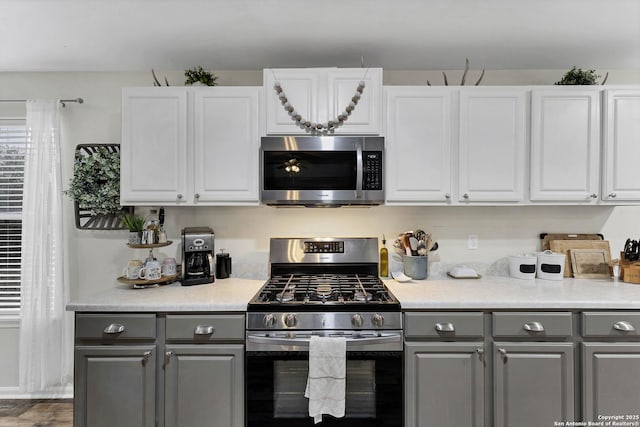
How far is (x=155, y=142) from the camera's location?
86.4 inches

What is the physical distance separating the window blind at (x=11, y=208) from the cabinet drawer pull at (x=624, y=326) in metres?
4.07

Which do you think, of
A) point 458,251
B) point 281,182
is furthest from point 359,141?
point 458,251

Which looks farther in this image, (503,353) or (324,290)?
(324,290)

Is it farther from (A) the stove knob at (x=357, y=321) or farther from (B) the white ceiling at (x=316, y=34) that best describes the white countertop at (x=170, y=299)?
(B) the white ceiling at (x=316, y=34)

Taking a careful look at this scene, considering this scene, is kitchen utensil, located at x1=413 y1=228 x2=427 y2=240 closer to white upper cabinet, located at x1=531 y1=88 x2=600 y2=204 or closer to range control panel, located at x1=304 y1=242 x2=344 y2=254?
range control panel, located at x1=304 y1=242 x2=344 y2=254

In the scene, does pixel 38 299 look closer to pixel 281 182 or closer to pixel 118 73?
pixel 118 73

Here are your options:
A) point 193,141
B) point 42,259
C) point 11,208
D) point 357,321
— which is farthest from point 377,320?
point 11,208

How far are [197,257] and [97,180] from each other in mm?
956

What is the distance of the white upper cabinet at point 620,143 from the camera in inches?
85.7

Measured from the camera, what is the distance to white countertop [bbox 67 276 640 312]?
1800 millimetres

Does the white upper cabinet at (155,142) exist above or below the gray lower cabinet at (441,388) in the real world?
above

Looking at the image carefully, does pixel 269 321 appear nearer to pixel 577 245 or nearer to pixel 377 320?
pixel 377 320

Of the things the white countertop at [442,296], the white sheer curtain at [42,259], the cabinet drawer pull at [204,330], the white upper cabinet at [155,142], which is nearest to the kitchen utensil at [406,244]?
the white countertop at [442,296]

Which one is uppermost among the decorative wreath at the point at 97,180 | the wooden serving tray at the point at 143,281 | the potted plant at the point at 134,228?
the decorative wreath at the point at 97,180
